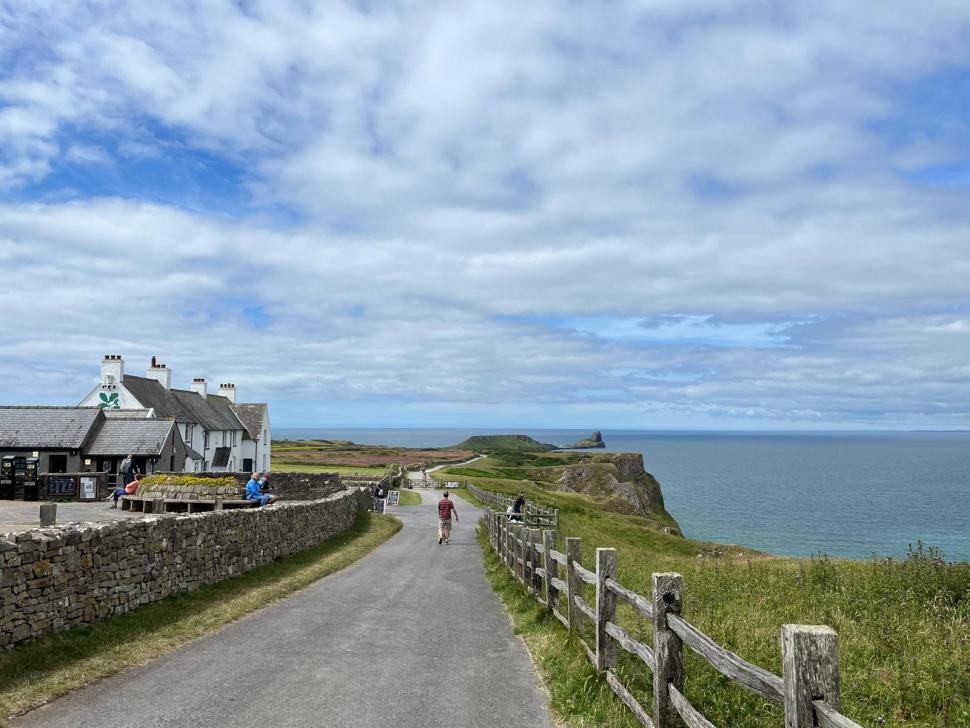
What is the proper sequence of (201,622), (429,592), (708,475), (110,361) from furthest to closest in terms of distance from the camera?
(708,475) < (110,361) < (429,592) < (201,622)

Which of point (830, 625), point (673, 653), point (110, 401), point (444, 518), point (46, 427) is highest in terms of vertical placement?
point (110, 401)

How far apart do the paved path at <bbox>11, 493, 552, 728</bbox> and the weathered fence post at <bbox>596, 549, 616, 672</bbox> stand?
879mm

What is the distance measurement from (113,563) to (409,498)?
45057mm

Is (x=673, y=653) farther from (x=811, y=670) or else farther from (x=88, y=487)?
(x=88, y=487)

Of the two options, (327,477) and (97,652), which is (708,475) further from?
(97,652)

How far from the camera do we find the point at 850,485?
134 meters

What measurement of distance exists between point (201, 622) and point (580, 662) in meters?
6.84

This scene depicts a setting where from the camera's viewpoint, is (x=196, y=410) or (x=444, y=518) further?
(x=196, y=410)

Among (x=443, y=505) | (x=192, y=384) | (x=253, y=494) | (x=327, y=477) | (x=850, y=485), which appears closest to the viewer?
(x=253, y=494)

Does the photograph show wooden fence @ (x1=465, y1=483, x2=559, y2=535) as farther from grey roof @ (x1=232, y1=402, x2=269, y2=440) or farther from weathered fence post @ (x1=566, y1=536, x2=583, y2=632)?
grey roof @ (x1=232, y1=402, x2=269, y2=440)

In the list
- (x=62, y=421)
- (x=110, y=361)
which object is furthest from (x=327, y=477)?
(x=110, y=361)

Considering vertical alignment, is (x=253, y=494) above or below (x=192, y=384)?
below

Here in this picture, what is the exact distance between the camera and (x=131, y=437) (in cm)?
4472

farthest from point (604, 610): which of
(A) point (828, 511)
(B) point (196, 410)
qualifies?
(A) point (828, 511)
